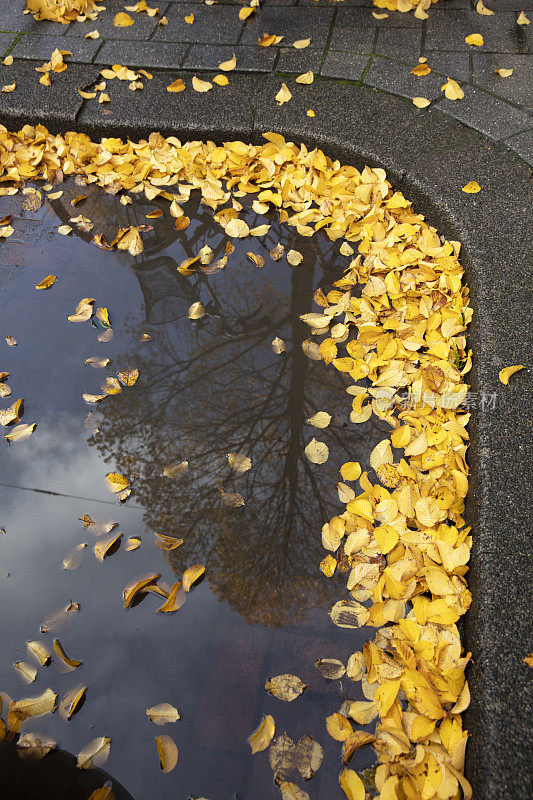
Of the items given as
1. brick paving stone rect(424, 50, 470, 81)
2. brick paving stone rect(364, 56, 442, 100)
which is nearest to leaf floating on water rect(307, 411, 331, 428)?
brick paving stone rect(364, 56, 442, 100)

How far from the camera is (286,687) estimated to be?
183 centimetres

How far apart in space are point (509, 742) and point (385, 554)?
66 centimetres

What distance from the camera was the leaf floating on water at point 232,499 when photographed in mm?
2246

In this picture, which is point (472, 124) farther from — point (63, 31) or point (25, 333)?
point (63, 31)

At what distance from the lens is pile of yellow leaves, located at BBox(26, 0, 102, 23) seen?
4.17 meters

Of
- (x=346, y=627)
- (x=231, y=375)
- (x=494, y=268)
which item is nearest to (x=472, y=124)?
(x=494, y=268)

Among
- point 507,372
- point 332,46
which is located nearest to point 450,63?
point 332,46

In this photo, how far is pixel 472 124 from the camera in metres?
3.25

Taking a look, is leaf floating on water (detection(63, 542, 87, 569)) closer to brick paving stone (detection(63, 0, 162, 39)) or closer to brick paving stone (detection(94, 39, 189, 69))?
brick paving stone (detection(94, 39, 189, 69))

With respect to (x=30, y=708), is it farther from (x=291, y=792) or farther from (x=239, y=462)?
(x=239, y=462)

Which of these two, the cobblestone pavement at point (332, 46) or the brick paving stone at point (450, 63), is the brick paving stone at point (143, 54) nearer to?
the cobblestone pavement at point (332, 46)

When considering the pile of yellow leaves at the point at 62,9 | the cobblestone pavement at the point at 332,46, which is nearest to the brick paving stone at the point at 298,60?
the cobblestone pavement at the point at 332,46

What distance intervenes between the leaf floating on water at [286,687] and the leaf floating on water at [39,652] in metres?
0.73

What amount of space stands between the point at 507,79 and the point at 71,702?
3.90 metres
